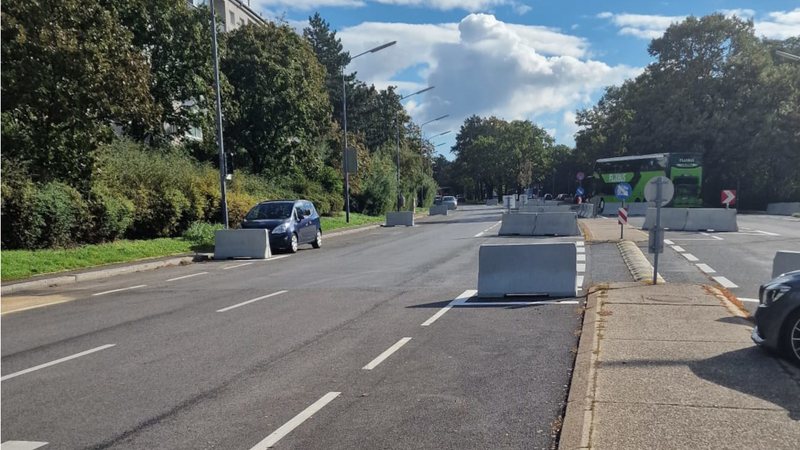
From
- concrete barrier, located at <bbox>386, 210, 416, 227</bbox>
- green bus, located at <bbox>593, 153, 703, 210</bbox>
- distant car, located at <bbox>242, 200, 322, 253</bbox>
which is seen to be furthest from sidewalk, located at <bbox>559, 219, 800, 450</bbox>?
green bus, located at <bbox>593, 153, 703, 210</bbox>

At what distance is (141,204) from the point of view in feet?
74.9

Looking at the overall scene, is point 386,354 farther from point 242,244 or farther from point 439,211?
point 439,211

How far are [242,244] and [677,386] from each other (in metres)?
17.3

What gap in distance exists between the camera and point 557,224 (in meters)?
26.0

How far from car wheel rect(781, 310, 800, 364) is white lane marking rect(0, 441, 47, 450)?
6.71 m

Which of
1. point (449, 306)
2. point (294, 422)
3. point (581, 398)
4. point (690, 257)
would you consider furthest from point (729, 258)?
point (294, 422)

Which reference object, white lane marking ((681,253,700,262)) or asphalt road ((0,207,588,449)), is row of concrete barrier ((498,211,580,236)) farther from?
asphalt road ((0,207,588,449))

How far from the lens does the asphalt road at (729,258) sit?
12453 millimetres

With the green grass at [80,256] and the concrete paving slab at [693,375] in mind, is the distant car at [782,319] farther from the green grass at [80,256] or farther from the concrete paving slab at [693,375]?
the green grass at [80,256]

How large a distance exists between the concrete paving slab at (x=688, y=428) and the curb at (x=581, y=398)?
0.08 meters

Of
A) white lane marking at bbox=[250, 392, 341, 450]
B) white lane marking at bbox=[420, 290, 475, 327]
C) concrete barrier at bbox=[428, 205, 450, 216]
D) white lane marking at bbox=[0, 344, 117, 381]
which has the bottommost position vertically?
concrete barrier at bbox=[428, 205, 450, 216]

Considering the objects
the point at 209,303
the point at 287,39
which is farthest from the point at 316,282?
the point at 287,39

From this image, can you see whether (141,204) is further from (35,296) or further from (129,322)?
(129,322)

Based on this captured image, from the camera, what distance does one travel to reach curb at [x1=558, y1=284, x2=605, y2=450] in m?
4.39
